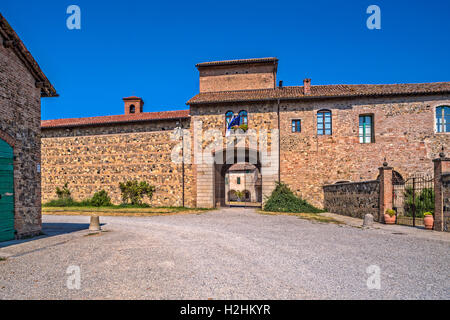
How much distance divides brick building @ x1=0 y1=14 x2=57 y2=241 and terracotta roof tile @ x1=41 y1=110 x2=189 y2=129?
33.7 feet

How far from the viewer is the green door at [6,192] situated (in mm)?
7688

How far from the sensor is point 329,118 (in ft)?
58.7

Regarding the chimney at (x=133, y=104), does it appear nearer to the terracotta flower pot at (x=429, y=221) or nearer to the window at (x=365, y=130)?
the window at (x=365, y=130)

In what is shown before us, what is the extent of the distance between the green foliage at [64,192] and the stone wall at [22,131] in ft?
41.8

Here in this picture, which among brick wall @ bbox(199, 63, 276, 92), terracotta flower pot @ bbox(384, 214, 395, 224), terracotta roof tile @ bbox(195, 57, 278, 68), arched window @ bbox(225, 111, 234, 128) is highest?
terracotta roof tile @ bbox(195, 57, 278, 68)

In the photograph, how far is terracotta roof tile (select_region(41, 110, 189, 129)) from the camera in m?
19.5

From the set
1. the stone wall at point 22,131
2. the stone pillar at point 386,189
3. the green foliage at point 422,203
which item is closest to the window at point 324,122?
the green foliage at point 422,203

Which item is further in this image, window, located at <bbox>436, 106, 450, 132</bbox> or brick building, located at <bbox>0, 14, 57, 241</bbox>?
window, located at <bbox>436, 106, 450, 132</bbox>

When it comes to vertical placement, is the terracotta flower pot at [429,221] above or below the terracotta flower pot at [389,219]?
above

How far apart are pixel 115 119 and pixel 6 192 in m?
13.5

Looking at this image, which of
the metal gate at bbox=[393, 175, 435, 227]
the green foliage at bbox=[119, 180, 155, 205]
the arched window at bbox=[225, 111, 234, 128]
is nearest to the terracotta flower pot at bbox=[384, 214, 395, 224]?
the metal gate at bbox=[393, 175, 435, 227]

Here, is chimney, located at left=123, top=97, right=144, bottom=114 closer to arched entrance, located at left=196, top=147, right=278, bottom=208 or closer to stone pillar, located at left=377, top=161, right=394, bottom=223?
arched entrance, located at left=196, top=147, right=278, bottom=208

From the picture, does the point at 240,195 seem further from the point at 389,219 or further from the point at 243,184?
the point at 389,219

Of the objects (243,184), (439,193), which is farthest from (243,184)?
(439,193)
